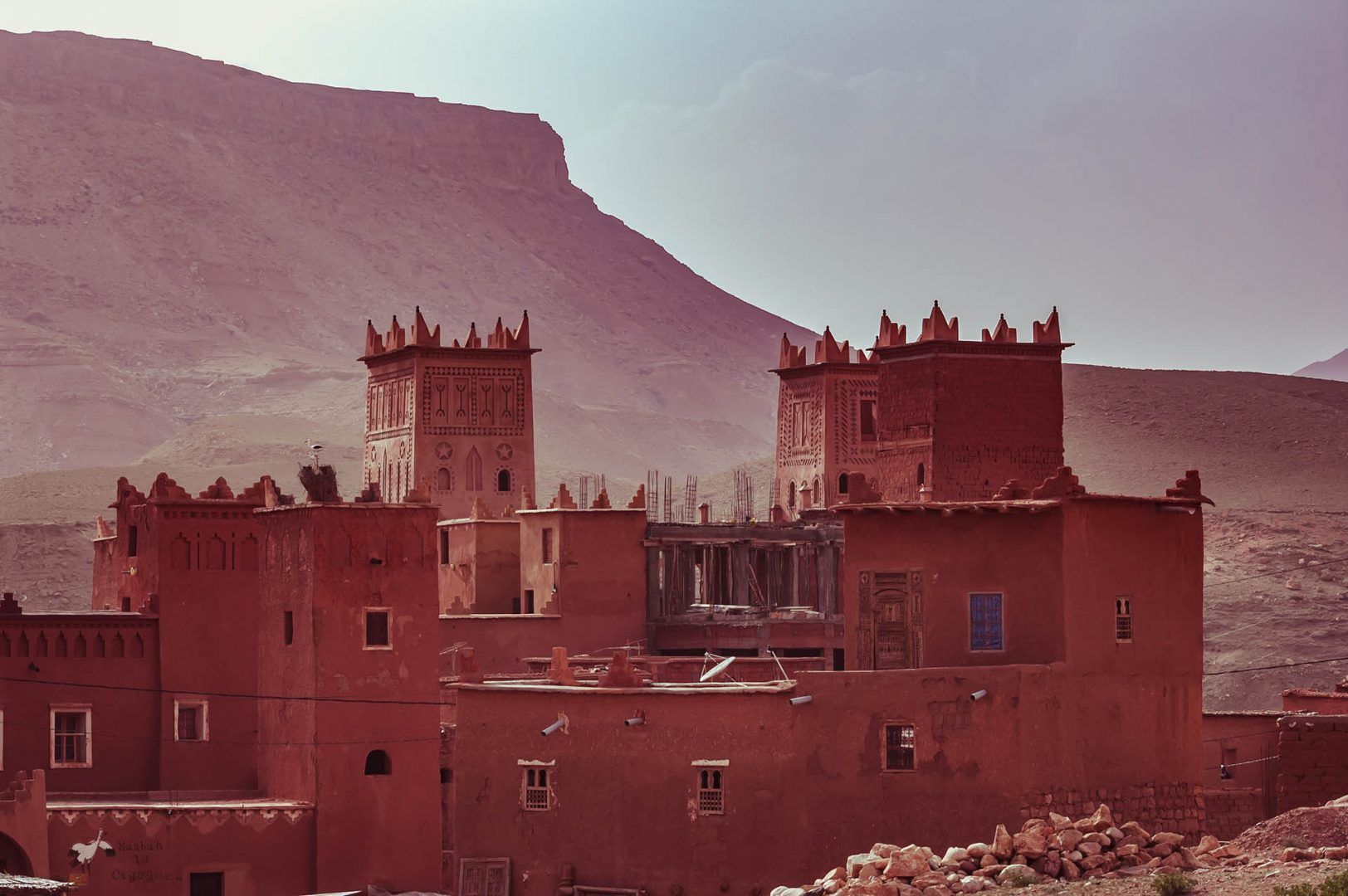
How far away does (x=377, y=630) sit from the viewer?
33.8 meters

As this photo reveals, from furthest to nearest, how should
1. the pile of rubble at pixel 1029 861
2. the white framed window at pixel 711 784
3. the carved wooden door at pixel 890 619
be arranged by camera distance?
the carved wooden door at pixel 890 619, the white framed window at pixel 711 784, the pile of rubble at pixel 1029 861

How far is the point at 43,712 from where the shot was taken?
117ft

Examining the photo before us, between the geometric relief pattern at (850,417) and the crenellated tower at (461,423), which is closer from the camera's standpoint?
the crenellated tower at (461,423)

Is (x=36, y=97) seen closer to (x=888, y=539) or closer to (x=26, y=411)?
(x=26, y=411)

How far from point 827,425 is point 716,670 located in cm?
3216

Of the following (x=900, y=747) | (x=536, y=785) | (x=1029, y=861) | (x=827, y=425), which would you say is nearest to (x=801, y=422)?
(x=827, y=425)

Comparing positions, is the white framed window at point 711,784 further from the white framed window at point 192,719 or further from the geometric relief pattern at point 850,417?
the geometric relief pattern at point 850,417

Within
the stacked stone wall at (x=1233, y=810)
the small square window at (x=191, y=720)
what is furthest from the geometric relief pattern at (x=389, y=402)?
the stacked stone wall at (x=1233, y=810)

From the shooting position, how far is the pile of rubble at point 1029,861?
79.8 feet

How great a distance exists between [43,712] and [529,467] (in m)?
29.2

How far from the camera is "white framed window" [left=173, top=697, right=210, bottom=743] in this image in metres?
36.7

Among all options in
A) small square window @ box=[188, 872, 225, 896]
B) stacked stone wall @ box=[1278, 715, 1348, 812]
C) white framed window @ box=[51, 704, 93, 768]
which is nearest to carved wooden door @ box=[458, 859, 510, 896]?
small square window @ box=[188, 872, 225, 896]

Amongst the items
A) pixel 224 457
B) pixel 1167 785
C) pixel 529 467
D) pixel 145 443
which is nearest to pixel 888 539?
pixel 1167 785

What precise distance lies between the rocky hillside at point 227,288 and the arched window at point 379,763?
105 meters
